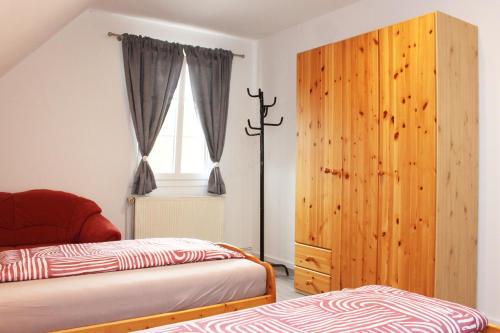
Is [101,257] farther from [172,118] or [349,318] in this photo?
[172,118]

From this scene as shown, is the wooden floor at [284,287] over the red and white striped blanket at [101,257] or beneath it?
beneath

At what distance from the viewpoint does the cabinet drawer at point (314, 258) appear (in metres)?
3.70

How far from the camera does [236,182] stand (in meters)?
5.40

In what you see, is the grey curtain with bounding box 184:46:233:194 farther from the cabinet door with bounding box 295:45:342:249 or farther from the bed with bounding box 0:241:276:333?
the bed with bounding box 0:241:276:333

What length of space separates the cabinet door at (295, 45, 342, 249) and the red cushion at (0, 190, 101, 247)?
188cm

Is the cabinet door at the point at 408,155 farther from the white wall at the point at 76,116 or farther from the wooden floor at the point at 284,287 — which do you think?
the white wall at the point at 76,116

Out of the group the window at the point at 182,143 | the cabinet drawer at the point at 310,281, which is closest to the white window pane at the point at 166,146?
the window at the point at 182,143

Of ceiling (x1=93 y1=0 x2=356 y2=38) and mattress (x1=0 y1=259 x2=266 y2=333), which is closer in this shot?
mattress (x1=0 y1=259 x2=266 y2=333)

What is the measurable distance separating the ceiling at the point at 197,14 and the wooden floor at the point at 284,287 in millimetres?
2652

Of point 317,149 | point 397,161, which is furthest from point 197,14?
point 397,161

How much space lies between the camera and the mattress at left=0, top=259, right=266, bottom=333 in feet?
7.02

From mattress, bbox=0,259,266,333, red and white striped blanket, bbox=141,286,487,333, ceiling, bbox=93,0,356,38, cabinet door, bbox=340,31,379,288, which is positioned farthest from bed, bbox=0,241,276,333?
ceiling, bbox=93,0,356,38

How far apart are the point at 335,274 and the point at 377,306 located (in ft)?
6.08

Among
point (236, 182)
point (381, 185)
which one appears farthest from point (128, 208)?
point (381, 185)
